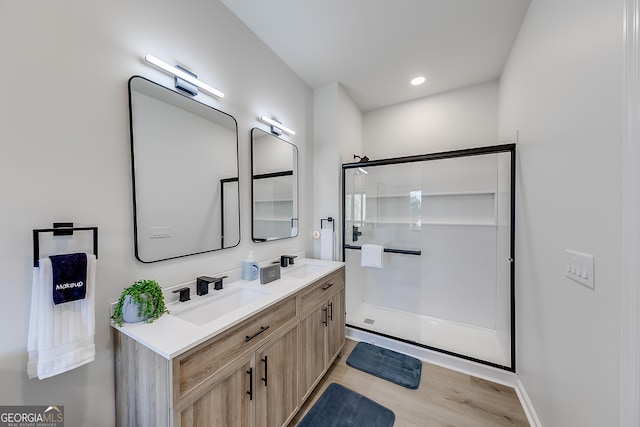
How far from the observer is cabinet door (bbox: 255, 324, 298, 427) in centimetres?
120

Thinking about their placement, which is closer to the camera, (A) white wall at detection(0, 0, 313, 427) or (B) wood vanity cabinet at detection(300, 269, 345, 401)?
(A) white wall at detection(0, 0, 313, 427)

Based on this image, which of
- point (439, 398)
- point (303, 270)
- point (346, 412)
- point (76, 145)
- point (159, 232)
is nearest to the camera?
point (76, 145)

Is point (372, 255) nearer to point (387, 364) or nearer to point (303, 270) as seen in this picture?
point (303, 270)

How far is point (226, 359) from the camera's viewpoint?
1020mm

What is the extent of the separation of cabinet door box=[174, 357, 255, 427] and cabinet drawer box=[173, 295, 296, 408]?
2.3 inches

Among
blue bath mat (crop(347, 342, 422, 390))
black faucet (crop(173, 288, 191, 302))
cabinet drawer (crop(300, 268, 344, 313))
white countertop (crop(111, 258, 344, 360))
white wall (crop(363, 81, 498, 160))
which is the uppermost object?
white wall (crop(363, 81, 498, 160))

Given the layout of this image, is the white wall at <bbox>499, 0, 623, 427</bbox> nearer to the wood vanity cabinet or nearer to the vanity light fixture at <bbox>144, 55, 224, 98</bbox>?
the wood vanity cabinet

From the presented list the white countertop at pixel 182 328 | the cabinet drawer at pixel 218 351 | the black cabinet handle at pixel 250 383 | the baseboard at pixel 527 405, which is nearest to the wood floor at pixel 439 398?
the baseboard at pixel 527 405

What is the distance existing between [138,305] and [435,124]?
10.6ft

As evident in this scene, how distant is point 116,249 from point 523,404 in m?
2.84

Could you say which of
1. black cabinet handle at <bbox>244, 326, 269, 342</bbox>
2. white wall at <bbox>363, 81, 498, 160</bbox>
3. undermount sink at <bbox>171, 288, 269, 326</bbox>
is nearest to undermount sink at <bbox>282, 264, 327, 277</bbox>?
undermount sink at <bbox>171, 288, 269, 326</bbox>

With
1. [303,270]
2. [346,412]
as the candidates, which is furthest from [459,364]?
[303,270]

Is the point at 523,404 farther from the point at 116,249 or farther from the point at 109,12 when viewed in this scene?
the point at 109,12

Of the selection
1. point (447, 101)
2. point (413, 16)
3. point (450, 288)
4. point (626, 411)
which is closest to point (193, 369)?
point (626, 411)
